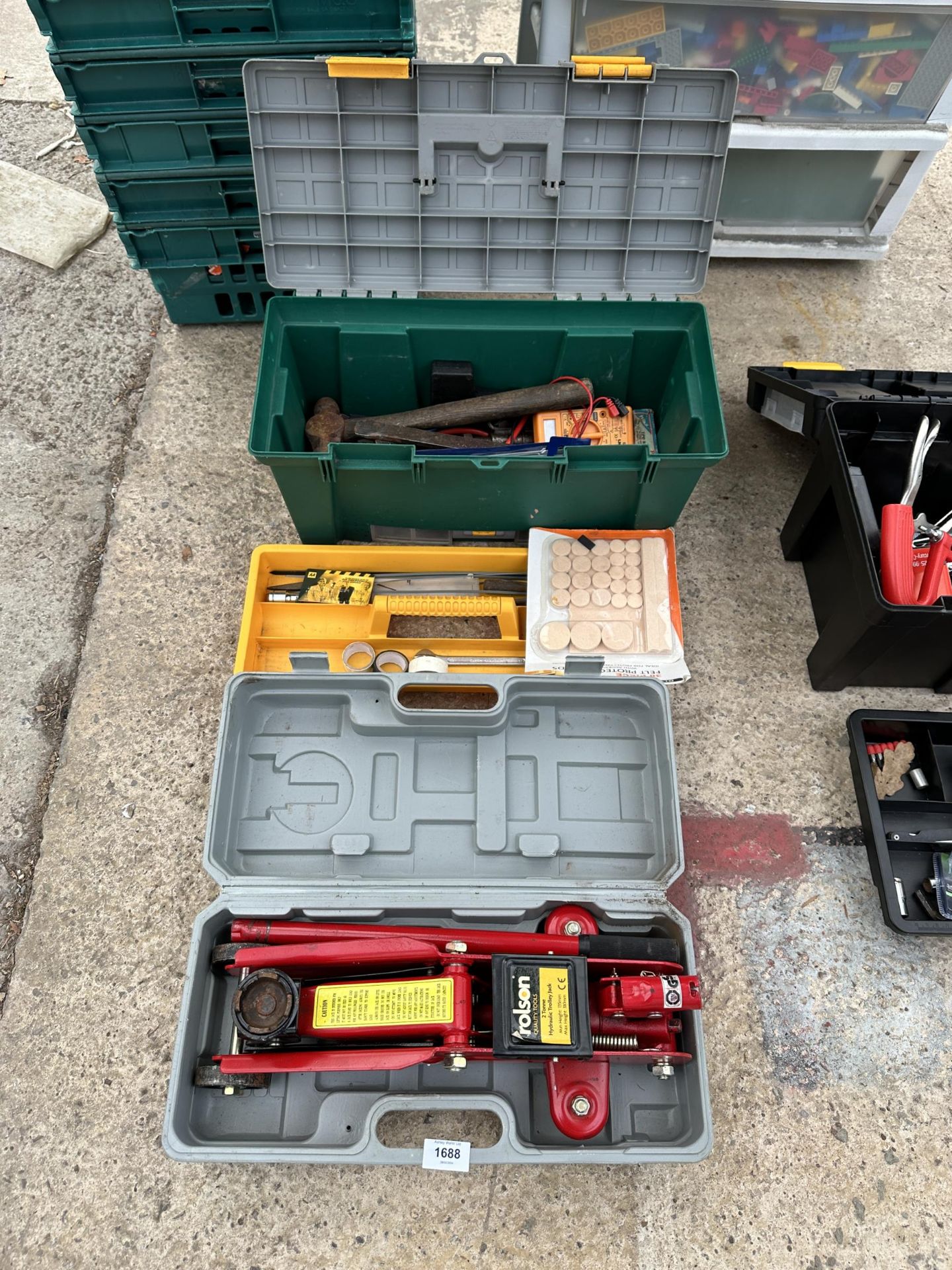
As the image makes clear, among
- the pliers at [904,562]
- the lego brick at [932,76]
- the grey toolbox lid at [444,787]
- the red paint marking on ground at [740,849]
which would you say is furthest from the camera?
the lego brick at [932,76]

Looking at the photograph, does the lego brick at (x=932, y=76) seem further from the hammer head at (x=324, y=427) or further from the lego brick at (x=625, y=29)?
the hammer head at (x=324, y=427)

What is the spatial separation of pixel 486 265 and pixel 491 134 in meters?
0.26

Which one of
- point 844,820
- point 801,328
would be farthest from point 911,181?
point 844,820

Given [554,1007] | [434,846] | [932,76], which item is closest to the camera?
[554,1007]

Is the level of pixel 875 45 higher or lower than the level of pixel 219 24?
higher

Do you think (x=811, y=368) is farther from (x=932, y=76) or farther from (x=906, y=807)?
(x=906, y=807)

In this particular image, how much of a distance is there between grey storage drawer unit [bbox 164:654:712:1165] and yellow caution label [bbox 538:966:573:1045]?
17 centimetres

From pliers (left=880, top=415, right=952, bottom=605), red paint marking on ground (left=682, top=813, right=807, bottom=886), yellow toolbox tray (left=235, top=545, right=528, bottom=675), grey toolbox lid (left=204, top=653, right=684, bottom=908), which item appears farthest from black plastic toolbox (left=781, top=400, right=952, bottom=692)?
yellow toolbox tray (left=235, top=545, right=528, bottom=675)

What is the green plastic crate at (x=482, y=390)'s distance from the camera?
1608mm

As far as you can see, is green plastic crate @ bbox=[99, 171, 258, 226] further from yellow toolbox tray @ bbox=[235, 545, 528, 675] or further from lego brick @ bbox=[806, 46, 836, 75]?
lego brick @ bbox=[806, 46, 836, 75]

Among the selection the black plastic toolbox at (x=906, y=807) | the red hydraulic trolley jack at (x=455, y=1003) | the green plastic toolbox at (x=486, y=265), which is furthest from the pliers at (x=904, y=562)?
the red hydraulic trolley jack at (x=455, y=1003)

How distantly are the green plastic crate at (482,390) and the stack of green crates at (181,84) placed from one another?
0.44 meters

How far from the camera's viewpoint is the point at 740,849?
1.68 metres

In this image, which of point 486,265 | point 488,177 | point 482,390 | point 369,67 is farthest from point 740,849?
point 369,67
